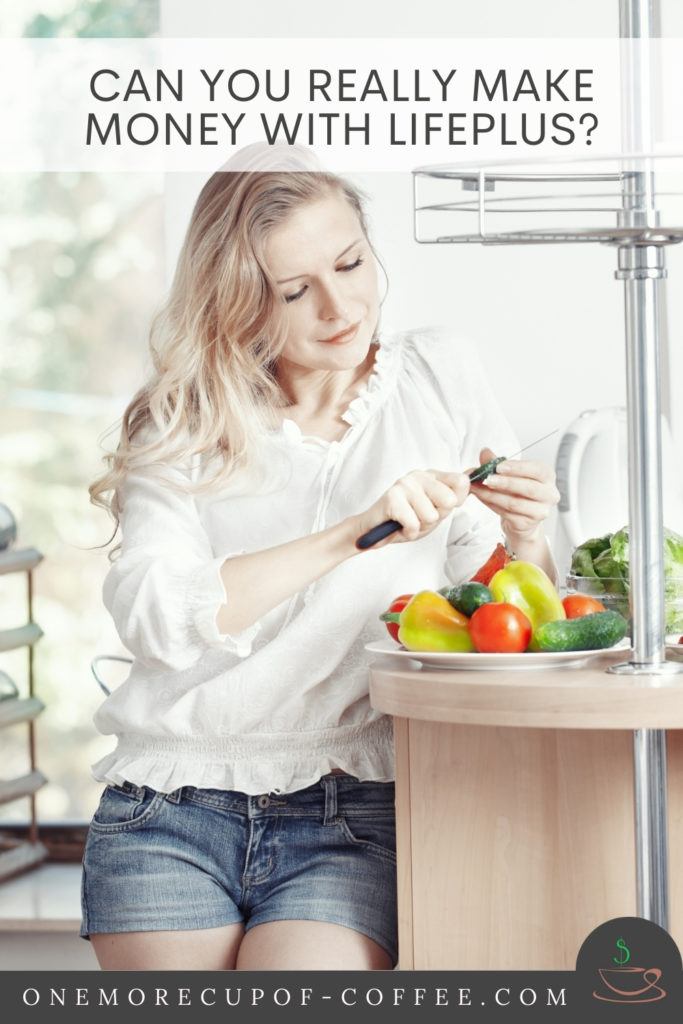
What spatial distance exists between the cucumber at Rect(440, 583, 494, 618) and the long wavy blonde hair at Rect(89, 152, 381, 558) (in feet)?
1.41

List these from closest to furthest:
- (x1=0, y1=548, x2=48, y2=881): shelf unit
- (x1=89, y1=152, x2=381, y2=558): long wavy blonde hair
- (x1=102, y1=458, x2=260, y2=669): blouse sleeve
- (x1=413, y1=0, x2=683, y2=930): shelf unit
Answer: (x1=413, y1=0, x2=683, y2=930): shelf unit
(x1=102, y1=458, x2=260, y2=669): blouse sleeve
(x1=89, y1=152, x2=381, y2=558): long wavy blonde hair
(x1=0, y1=548, x2=48, y2=881): shelf unit

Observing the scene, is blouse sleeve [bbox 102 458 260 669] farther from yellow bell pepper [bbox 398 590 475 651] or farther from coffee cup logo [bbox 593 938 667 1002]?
coffee cup logo [bbox 593 938 667 1002]

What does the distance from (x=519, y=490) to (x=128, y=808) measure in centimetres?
60

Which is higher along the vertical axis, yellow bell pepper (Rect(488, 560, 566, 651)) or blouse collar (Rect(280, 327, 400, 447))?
blouse collar (Rect(280, 327, 400, 447))

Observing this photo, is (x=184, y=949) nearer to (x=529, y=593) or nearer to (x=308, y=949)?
(x=308, y=949)

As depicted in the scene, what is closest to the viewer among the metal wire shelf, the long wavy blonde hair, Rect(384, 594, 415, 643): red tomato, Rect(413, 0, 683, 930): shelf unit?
the metal wire shelf

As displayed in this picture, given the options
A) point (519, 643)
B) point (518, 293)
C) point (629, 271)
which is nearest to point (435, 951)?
point (519, 643)

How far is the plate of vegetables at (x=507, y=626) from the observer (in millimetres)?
1279

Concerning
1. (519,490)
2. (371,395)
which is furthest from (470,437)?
(519,490)

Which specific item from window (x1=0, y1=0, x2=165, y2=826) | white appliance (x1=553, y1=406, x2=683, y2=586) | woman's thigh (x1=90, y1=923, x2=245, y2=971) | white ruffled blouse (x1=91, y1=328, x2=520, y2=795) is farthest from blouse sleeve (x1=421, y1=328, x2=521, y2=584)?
window (x1=0, y1=0, x2=165, y2=826)

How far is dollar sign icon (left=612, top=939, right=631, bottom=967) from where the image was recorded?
1183 mm

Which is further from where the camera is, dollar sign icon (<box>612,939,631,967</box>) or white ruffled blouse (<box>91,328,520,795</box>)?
white ruffled blouse (<box>91,328,520,795</box>)

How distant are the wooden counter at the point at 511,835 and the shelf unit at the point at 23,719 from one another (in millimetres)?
1512

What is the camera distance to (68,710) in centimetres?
292
